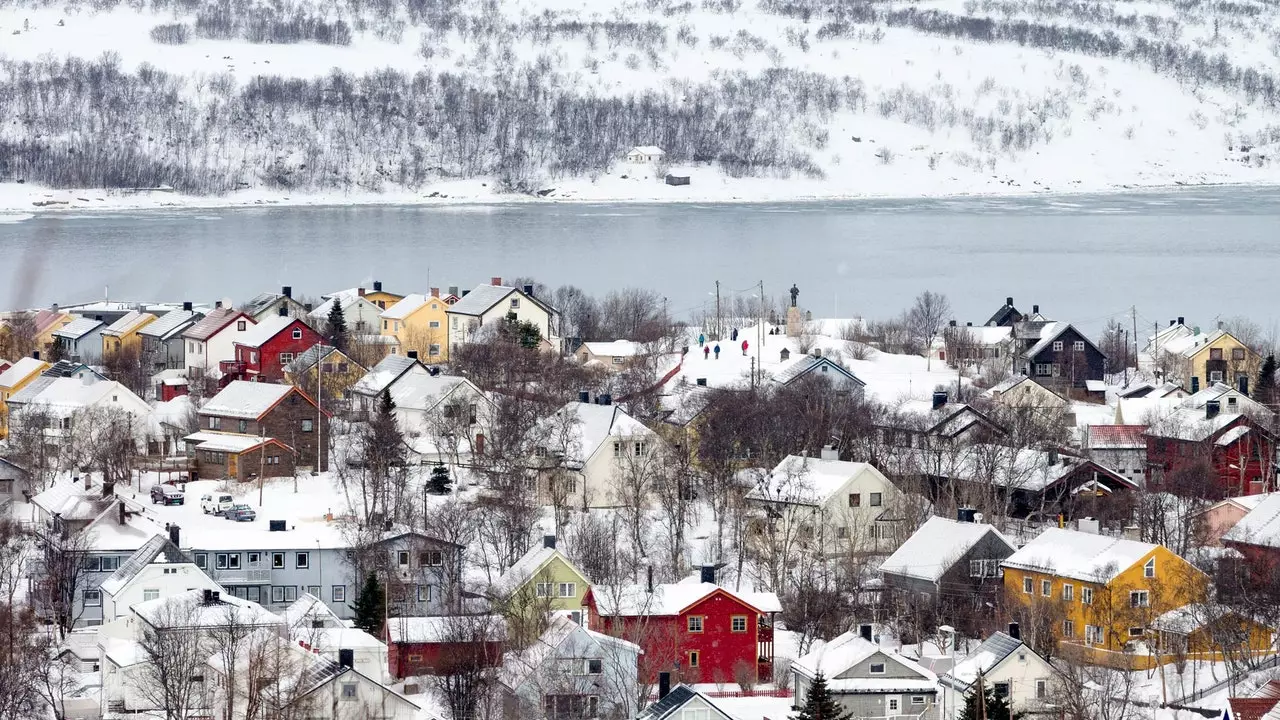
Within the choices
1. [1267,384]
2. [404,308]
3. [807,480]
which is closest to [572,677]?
[807,480]

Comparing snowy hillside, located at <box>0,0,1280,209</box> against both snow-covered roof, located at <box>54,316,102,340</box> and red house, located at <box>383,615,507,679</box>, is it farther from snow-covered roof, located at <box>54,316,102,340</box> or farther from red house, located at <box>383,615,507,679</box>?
red house, located at <box>383,615,507,679</box>

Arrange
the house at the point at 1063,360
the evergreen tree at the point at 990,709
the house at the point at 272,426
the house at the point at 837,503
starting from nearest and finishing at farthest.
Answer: the evergreen tree at the point at 990,709 → the house at the point at 837,503 → the house at the point at 272,426 → the house at the point at 1063,360

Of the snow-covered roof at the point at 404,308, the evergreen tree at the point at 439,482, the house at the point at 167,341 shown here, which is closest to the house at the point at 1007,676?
the evergreen tree at the point at 439,482

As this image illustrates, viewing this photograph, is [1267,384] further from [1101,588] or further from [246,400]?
[246,400]

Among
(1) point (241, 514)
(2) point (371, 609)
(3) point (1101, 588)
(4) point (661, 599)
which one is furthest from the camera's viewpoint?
(1) point (241, 514)

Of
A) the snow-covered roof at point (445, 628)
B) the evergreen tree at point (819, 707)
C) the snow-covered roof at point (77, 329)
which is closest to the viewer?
the evergreen tree at point (819, 707)

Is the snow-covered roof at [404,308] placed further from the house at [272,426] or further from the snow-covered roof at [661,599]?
the snow-covered roof at [661,599]
